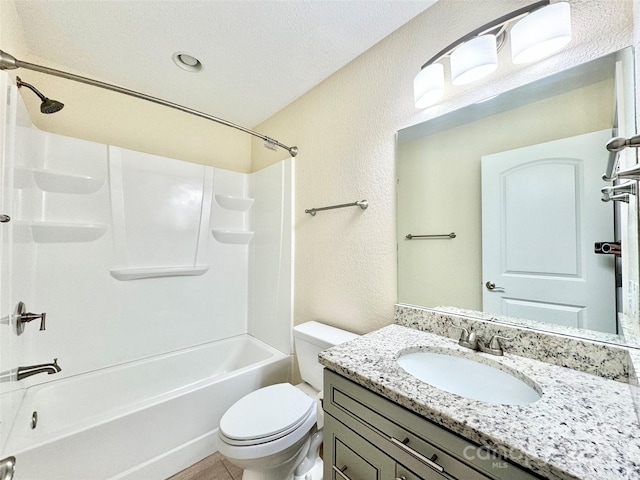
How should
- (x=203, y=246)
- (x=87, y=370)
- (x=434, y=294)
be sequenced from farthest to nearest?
(x=203, y=246)
(x=87, y=370)
(x=434, y=294)

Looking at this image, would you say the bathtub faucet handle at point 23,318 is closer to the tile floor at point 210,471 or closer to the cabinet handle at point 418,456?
the tile floor at point 210,471

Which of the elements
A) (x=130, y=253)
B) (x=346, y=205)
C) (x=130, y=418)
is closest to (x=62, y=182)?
(x=130, y=253)

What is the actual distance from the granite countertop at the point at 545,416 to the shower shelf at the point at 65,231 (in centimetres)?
182

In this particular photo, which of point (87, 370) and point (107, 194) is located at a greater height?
point (107, 194)

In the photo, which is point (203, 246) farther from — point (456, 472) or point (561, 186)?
point (561, 186)

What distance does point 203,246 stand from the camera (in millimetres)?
2217

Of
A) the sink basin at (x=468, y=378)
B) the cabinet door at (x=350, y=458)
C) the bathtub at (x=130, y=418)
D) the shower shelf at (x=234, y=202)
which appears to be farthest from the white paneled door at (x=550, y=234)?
the shower shelf at (x=234, y=202)

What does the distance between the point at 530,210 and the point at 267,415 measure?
4.88ft

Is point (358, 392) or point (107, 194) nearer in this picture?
point (358, 392)

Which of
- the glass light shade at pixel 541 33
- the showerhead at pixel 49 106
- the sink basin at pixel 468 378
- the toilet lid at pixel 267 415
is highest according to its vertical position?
the glass light shade at pixel 541 33

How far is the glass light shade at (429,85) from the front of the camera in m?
1.12

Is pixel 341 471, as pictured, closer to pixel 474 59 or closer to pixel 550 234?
pixel 550 234

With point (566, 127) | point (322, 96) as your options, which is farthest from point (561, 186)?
point (322, 96)

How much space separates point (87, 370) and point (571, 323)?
8.70 ft
